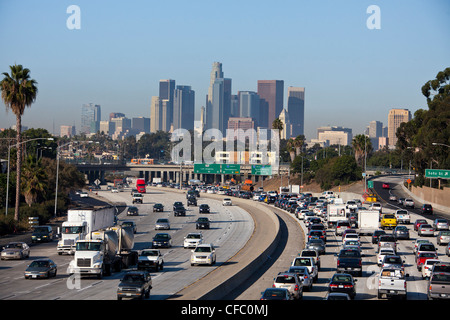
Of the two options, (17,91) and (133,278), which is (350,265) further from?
(17,91)

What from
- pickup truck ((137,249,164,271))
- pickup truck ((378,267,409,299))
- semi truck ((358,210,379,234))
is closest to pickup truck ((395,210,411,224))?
semi truck ((358,210,379,234))

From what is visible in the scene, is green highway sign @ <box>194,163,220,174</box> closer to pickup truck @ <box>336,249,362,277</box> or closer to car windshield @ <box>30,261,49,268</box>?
pickup truck @ <box>336,249,362,277</box>

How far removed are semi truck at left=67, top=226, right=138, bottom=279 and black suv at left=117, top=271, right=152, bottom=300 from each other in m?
7.18

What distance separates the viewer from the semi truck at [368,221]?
6612 cm

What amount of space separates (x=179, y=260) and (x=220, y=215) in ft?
151

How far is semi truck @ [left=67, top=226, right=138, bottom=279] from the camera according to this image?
38.3m

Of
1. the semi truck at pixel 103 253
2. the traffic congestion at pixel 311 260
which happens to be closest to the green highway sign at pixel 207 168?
the traffic congestion at pixel 311 260

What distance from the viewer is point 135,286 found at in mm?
30750

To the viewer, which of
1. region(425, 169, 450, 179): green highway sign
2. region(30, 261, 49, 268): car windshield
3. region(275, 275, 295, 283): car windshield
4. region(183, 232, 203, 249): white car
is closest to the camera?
region(275, 275, 295, 283): car windshield

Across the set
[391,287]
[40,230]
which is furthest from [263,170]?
[391,287]

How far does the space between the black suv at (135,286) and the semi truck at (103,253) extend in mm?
7178

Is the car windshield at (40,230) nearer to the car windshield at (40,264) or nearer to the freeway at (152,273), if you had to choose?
the freeway at (152,273)

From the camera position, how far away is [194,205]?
112312 millimetres
